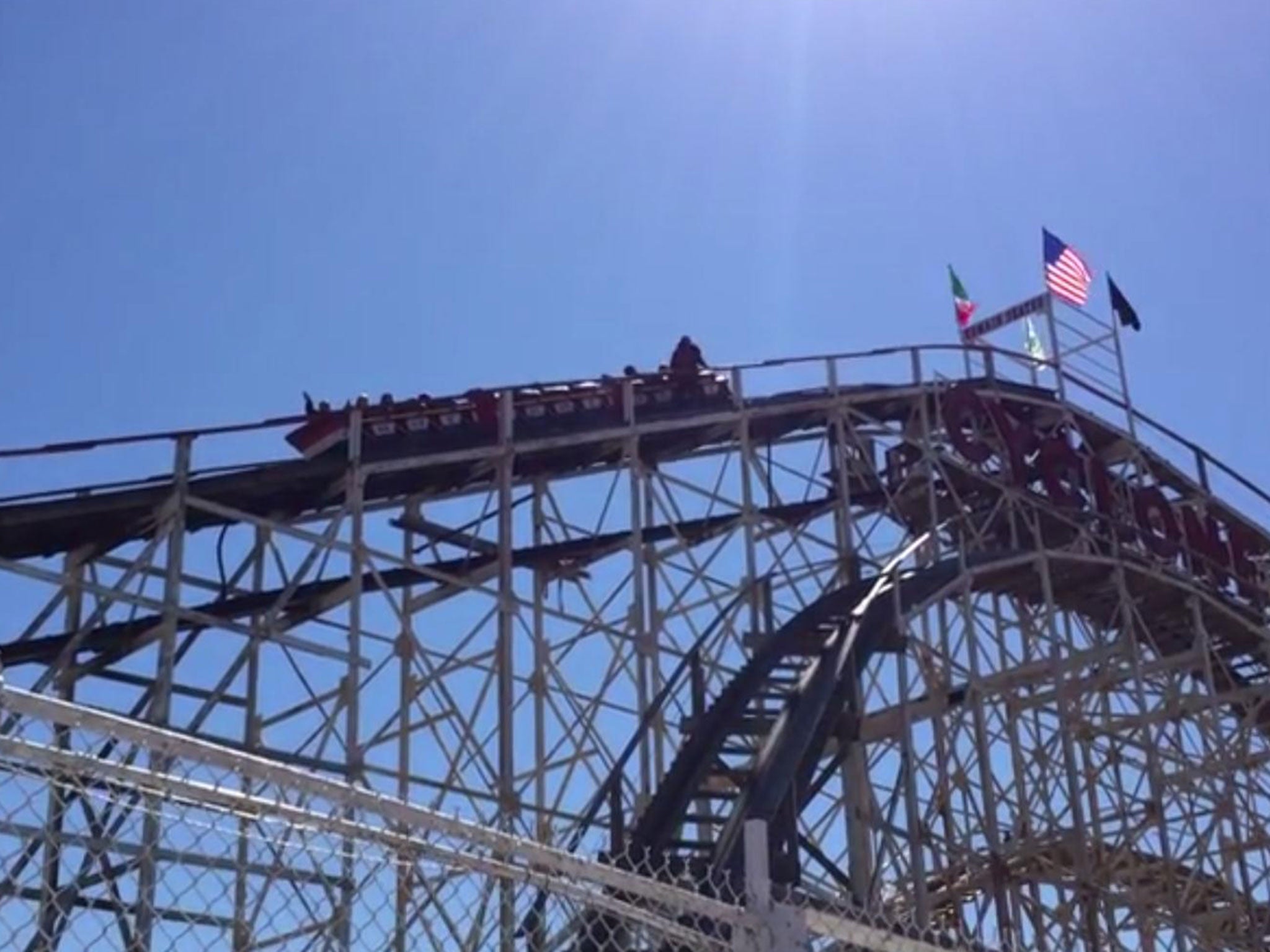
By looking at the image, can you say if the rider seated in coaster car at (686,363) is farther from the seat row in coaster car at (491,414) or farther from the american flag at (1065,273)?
the american flag at (1065,273)

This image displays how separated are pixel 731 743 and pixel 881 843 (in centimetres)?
200

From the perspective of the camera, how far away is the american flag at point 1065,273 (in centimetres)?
2209

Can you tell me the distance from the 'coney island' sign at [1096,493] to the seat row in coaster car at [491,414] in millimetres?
2947

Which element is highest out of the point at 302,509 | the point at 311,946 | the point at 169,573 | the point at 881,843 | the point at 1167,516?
the point at 1167,516

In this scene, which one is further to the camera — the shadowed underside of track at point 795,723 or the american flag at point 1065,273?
the american flag at point 1065,273

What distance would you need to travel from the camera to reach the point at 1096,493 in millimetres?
20516

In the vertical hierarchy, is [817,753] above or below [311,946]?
above

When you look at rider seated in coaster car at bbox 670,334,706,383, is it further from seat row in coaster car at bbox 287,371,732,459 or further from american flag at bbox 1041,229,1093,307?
american flag at bbox 1041,229,1093,307

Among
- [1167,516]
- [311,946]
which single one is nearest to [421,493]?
[311,946]

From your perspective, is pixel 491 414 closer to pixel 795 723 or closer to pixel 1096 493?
pixel 795 723

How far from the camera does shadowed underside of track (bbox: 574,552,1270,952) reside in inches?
521

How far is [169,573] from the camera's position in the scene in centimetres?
1405

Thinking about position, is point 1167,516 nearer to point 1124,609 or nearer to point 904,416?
point 1124,609

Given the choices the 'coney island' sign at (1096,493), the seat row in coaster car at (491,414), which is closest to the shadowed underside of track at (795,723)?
the 'coney island' sign at (1096,493)
